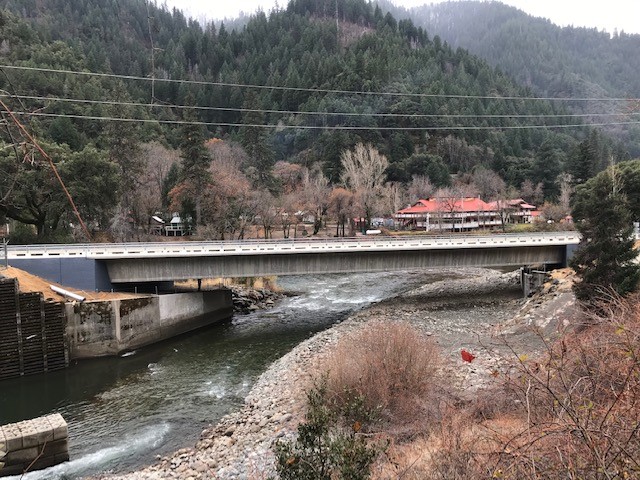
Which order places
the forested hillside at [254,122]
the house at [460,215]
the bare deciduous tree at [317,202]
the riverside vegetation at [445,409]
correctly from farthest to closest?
the house at [460,215] < the bare deciduous tree at [317,202] < the forested hillside at [254,122] < the riverside vegetation at [445,409]

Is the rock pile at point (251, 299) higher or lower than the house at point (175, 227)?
lower

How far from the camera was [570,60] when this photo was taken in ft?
517

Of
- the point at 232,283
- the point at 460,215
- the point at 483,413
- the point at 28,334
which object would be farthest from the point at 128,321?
the point at 460,215

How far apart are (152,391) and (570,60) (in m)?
Result: 188

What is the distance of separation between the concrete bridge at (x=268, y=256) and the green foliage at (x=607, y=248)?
10723 millimetres

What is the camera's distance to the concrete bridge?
2417 cm

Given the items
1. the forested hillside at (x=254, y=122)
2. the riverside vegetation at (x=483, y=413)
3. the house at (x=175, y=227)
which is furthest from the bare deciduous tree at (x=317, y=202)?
the riverside vegetation at (x=483, y=413)

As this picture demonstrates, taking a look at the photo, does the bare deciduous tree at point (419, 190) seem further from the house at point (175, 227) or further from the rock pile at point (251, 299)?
the rock pile at point (251, 299)

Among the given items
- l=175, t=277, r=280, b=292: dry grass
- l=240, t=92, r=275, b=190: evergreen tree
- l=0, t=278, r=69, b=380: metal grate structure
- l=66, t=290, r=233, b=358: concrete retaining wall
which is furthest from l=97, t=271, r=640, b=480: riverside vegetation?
l=240, t=92, r=275, b=190: evergreen tree

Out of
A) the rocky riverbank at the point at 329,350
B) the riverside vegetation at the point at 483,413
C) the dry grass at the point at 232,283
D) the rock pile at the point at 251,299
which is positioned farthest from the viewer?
the dry grass at the point at 232,283

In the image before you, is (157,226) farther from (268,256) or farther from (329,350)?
(329,350)

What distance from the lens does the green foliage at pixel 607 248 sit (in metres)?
18.4

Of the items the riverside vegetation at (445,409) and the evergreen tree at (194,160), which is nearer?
the riverside vegetation at (445,409)

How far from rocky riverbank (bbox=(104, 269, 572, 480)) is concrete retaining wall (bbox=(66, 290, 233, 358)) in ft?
28.0
